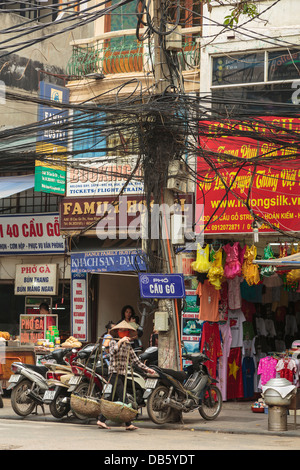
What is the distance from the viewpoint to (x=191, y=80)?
52.2 feet

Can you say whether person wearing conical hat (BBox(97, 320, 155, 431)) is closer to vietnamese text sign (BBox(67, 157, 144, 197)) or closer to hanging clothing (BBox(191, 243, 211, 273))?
hanging clothing (BBox(191, 243, 211, 273))

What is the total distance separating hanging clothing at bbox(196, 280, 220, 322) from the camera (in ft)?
47.3

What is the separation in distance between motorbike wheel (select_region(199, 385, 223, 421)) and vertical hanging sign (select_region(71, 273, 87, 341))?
5.36m

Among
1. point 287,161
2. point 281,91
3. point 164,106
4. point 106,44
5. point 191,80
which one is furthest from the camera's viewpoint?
point 106,44

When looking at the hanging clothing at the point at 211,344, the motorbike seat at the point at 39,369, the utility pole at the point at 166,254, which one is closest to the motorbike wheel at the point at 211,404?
the utility pole at the point at 166,254

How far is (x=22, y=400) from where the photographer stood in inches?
500

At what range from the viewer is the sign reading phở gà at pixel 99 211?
53.3ft

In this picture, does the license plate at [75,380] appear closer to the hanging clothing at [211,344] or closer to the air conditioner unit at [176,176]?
the hanging clothing at [211,344]

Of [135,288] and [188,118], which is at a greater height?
[188,118]

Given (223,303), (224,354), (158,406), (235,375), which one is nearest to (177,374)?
(158,406)
